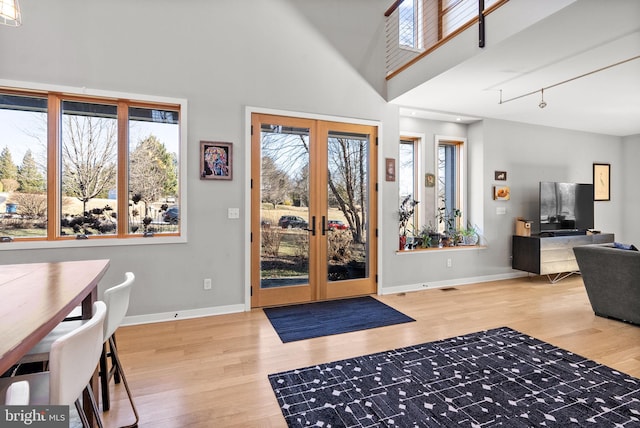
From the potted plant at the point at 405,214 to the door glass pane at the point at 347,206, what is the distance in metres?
0.61

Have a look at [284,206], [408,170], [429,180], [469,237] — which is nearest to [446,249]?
[469,237]

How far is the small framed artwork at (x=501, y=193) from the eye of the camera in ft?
17.4

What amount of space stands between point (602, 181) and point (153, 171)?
830 centimetres

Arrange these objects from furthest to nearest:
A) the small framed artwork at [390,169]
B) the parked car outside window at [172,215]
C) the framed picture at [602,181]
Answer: the framed picture at [602,181], the small framed artwork at [390,169], the parked car outside window at [172,215]

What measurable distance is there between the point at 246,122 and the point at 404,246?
9.35 feet

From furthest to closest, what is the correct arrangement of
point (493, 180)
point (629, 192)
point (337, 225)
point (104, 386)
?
1. point (629, 192)
2. point (493, 180)
3. point (337, 225)
4. point (104, 386)

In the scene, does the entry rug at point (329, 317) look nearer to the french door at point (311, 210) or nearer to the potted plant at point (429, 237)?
the french door at point (311, 210)

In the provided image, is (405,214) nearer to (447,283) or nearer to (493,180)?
(447,283)

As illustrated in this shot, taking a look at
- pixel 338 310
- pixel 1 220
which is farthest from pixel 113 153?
pixel 338 310

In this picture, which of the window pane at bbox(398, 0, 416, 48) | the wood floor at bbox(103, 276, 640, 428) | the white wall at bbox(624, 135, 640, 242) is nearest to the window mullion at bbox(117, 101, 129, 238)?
the wood floor at bbox(103, 276, 640, 428)

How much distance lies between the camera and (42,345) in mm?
1460

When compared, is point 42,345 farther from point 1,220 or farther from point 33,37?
point 33,37

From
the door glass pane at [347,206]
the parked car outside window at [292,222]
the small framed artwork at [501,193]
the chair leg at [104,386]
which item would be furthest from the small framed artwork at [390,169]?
the chair leg at [104,386]

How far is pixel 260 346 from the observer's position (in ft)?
9.26
